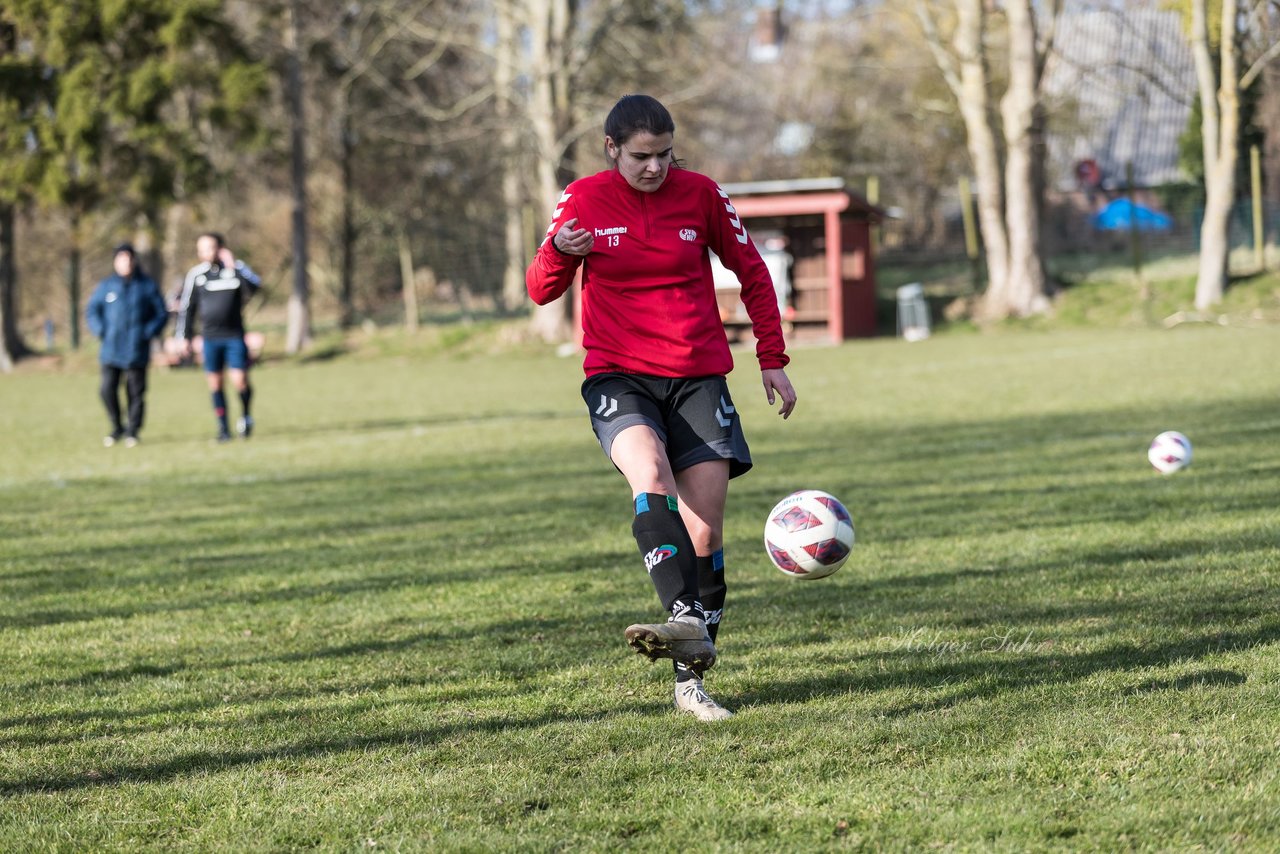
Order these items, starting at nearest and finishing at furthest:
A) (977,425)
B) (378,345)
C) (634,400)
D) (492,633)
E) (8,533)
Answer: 1. (634,400)
2. (492,633)
3. (8,533)
4. (977,425)
5. (378,345)

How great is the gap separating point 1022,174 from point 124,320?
18.6 metres

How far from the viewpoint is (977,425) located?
12.1 meters

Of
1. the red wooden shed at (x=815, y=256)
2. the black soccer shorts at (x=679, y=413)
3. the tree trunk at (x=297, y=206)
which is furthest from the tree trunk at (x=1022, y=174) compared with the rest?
the black soccer shorts at (x=679, y=413)

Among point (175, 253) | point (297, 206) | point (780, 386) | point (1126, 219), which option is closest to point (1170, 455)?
point (780, 386)

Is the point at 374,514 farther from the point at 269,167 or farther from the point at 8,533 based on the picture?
the point at 269,167

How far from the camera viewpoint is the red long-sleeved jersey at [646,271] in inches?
170

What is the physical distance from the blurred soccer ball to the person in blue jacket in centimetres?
928

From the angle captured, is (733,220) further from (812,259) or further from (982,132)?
(812,259)

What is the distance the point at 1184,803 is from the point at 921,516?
4.50m

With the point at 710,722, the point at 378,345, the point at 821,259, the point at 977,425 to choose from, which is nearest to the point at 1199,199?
the point at 821,259

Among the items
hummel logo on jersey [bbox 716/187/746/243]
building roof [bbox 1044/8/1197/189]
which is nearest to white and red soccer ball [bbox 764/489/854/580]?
hummel logo on jersey [bbox 716/187/746/243]

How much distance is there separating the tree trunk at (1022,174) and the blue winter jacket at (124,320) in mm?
18238

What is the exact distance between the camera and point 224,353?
13836 mm

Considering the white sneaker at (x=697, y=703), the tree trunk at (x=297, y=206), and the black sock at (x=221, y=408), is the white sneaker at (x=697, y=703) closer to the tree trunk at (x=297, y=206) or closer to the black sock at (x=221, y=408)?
the black sock at (x=221, y=408)
